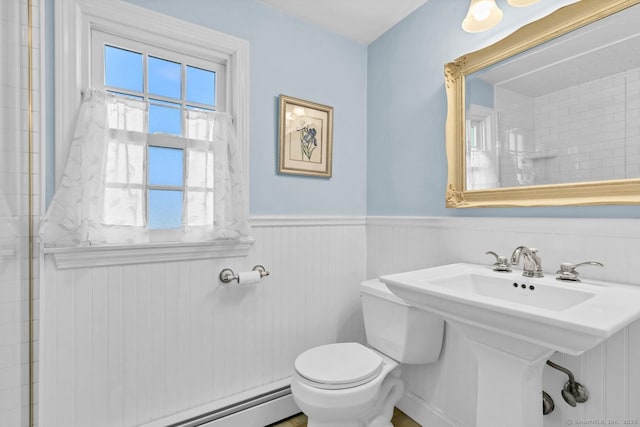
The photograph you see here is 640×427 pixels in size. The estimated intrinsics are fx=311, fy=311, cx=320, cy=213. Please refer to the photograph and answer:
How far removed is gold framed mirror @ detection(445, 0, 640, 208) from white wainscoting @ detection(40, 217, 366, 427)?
36.2 inches

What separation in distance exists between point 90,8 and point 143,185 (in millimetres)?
773

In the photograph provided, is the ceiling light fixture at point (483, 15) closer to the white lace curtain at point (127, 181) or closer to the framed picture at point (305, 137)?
the framed picture at point (305, 137)

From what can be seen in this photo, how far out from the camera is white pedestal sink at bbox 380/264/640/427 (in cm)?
73

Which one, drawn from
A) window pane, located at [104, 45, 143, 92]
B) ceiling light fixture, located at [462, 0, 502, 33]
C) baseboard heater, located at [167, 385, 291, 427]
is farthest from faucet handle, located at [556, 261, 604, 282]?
window pane, located at [104, 45, 143, 92]

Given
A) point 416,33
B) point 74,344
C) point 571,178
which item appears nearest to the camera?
point 571,178

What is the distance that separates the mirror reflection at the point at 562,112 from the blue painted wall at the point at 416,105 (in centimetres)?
17

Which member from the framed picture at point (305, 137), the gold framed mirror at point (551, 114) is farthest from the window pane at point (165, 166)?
the gold framed mirror at point (551, 114)

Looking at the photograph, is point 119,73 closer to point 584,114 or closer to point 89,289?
point 89,289

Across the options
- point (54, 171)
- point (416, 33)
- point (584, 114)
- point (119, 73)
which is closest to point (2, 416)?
point (54, 171)

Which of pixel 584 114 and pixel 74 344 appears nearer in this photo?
pixel 584 114

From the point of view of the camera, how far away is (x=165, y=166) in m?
1.55

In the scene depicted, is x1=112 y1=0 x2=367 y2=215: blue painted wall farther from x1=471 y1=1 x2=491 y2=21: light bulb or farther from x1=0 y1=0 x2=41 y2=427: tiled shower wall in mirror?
x1=471 y1=1 x2=491 y2=21: light bulb

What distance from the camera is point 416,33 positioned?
182cm

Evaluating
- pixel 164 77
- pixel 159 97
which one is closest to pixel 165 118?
pixel 159 97
